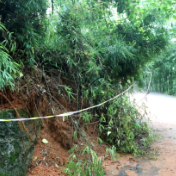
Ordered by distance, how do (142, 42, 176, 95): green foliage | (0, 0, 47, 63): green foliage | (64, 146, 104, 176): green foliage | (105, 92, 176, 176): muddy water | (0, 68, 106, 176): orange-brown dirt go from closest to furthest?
1. (64, 146, 104, 176): green foliage
2. (0, 68, 106, 176): orange-brown dirt
3. (0, 0, 47, 63): green foliage
4. (105, 92, 176, 176): muddy water
5. (142, 42, 176, 95): green foliage

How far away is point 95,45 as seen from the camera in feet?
16.9

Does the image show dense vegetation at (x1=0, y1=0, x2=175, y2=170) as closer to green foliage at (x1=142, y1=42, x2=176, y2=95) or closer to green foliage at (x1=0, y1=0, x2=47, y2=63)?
green foliage at (x1=0, y1=0, x2=47, y2=63)

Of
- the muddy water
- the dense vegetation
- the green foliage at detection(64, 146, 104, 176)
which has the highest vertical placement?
the dense vegetation

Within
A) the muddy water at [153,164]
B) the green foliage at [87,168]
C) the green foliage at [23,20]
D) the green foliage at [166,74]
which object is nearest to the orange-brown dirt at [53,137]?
the muddy water at [153,164]

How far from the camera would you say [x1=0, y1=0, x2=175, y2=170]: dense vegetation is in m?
3.58

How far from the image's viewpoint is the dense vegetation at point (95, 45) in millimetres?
3578

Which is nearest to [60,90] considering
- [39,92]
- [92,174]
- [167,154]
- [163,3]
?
[39,92]

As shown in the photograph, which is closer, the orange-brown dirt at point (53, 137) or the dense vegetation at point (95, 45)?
the orange-brown dirt at point (53, 137)

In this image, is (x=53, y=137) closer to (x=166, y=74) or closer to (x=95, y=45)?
Result: (x=95, y=45)

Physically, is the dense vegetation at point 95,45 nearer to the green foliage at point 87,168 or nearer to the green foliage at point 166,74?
the green foliage at point 87,168

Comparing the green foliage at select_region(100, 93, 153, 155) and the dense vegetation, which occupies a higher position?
the dense vegetation

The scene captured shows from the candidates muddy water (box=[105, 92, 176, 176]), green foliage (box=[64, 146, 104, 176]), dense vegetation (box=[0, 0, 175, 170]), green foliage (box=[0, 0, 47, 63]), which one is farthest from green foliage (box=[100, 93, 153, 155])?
green foliage (box=[0, 0, 47, 63])

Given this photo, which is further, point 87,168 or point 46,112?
point 46,112

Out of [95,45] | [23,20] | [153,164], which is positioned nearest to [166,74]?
[95,45]
